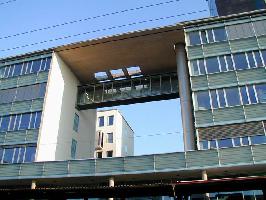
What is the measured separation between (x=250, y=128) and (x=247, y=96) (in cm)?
287

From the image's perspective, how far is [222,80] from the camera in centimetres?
2781

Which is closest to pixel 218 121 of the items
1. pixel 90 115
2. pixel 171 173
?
pixel 171 173

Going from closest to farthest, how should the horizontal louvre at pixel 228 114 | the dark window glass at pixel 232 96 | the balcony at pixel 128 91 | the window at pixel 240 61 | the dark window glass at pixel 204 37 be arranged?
the horizontal louvre at pixel 228 114
the dark window glass at pixel 232 96
the window at pixel 240 61
the dark window glass at pixel 204 37
the balcony at pixel 128 91

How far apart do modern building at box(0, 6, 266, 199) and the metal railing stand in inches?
3.0

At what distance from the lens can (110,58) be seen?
34.5 metres

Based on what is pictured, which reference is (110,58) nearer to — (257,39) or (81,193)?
(257,39)

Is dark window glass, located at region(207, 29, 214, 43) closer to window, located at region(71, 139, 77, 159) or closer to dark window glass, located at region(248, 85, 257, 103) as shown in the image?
dark window glass, located at region(248, 85, 257, 103)

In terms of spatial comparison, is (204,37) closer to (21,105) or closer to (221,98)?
(221,98)

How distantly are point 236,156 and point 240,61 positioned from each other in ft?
29.7

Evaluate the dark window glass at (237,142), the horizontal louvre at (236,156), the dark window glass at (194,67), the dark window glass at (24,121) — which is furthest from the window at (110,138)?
the horizontal louvre at (236,156)

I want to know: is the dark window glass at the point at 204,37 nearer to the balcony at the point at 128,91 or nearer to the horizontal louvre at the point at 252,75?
the horizontal louvre at the point at 252,75

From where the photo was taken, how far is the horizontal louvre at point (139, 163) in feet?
82.6

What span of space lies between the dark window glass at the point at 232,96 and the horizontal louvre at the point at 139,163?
8.13 metres

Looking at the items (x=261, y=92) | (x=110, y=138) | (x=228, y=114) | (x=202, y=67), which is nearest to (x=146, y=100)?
(x=202, y=67)
